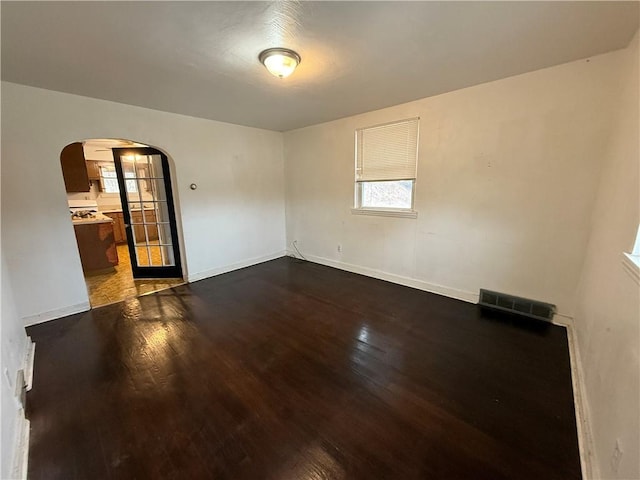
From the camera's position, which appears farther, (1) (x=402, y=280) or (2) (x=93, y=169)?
(2) (x=93, y=169)

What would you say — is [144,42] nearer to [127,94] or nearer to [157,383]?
[127,94]

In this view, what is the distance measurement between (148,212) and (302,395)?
3804 mm

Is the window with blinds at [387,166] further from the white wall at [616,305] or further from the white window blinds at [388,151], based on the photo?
the white wall at [616,305]

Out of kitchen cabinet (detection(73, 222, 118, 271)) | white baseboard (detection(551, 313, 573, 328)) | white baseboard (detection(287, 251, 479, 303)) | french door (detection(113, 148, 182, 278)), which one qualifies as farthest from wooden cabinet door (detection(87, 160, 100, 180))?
white baseboard (detection(551, 313, 573, 328))

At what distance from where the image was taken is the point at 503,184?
110 inches

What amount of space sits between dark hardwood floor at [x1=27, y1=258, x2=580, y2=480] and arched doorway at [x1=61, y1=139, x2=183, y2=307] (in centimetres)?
114

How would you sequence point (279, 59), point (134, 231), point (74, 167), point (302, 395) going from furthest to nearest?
point (74, 167), point (134, 231), point (279, 59), point (302, 395)

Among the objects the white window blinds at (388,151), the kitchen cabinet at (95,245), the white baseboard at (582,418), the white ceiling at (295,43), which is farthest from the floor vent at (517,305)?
the kitchen cabinet at (95,245)

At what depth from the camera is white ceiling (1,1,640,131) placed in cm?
157

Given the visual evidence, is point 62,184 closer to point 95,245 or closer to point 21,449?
point 95,245

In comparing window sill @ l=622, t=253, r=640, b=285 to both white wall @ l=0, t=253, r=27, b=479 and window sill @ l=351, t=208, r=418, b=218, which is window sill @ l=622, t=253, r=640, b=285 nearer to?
window sill @ l=351, t=208, r=418, b=218

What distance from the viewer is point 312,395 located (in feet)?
6.01

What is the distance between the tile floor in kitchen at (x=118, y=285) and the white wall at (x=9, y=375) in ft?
3.56

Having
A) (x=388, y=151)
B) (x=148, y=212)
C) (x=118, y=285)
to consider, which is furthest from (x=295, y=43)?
(x=118, y=285)
